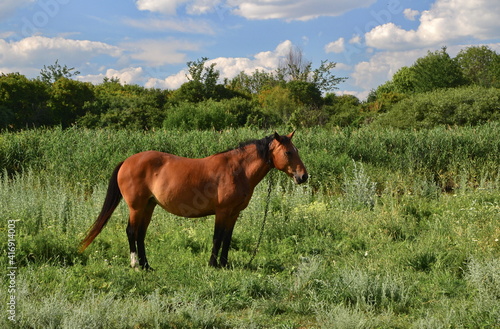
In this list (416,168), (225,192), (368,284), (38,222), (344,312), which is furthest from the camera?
(416,168)

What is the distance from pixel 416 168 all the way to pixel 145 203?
1050cm

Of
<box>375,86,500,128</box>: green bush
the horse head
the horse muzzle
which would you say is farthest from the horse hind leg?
<box>375,86,500,128</box>: green bush

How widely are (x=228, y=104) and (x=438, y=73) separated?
22.7 metres

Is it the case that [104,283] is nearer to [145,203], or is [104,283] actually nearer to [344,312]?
[145,203]

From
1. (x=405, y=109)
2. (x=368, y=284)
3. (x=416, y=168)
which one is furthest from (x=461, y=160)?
(x=405, y=109)

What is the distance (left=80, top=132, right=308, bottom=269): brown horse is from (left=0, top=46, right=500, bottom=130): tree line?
1465cm

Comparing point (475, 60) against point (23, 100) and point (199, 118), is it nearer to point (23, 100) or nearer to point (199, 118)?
point (199, 118)

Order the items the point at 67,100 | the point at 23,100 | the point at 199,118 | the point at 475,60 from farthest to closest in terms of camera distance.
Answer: the point at 475,60
the point at 67,100
the point at 23,100
the point at 199,118

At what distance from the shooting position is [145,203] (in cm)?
609

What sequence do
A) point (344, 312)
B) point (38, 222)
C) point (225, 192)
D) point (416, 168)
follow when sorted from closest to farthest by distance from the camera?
→ point (344, 312) → point (225, 192) → point (38, 222) → point (416, 168)

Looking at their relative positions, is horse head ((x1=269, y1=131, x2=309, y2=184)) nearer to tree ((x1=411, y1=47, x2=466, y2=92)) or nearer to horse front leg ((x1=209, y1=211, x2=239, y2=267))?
horse front leg ((x1=209, y1=211, x2=239, y2=267))

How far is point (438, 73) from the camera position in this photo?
44.4 meters

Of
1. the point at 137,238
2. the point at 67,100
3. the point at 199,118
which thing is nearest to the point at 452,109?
the point at 199,118

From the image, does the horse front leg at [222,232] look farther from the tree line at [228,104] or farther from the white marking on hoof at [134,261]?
the tree line at [228,104]
